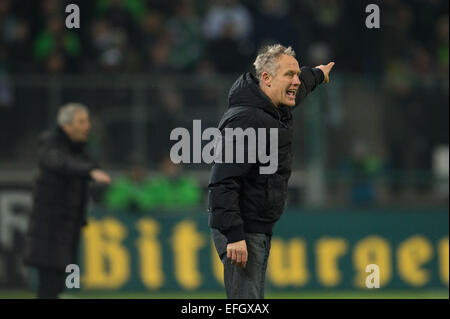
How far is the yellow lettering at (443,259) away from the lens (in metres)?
14.9

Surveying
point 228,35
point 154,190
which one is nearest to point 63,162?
point 154,190

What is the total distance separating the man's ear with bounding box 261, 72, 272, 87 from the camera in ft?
24.0

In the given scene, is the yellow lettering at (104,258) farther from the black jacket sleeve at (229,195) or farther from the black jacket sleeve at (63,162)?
the black jacket sleeve at (229,195)

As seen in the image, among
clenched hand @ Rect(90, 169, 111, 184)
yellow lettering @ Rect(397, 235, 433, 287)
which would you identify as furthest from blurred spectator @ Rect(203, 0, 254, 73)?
clenched hand @ Rect(90, 169, 111, 184)

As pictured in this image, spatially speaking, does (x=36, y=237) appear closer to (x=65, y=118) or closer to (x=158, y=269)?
(x=65, y=118)

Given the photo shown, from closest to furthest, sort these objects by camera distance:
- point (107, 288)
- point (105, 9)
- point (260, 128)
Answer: point (260, 128) < point (107, 288) < point (105, 9)

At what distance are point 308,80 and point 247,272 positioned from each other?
73.8 inches

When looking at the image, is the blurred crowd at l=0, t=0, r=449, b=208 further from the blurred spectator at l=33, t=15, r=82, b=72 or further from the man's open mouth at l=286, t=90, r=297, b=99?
the man's open mouth at l=286, t=90, r=297, b=99

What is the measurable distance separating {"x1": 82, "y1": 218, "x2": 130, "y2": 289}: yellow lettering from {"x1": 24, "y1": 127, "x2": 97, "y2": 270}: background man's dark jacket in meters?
4.26

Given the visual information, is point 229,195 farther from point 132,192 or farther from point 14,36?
point 14,36

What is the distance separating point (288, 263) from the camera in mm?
14844

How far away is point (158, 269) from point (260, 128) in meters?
7.91
